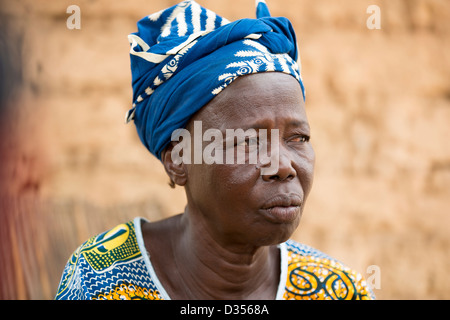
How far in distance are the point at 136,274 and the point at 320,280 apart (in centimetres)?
75

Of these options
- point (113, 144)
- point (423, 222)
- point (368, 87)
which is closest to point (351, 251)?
point (423, 222)

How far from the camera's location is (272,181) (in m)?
1.86

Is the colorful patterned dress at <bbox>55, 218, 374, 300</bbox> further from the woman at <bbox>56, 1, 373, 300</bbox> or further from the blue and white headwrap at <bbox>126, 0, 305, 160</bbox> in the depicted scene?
the blue and white headwrap at <bbox>126, 0, 305, 160</bbox>

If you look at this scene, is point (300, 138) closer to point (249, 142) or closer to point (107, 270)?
point (249, 142)

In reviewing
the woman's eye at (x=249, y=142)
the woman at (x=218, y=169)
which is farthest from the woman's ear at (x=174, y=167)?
the woman's eye at (x=249, y=142)

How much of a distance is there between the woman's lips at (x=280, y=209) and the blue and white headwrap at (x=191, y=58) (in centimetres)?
43

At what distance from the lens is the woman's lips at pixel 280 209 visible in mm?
1853

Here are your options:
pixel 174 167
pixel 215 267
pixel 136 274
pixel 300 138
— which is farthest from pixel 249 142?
pixel 136 274

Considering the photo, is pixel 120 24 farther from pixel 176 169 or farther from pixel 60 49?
pixel 176 169

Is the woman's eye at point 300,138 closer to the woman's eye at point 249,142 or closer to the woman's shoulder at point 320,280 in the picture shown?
the woman's eye at point 249,142

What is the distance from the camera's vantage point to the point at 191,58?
6.66 feet

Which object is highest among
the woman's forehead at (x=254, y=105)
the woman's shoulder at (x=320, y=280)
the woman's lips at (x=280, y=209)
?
the woman's forehead at (x=254, y=105)

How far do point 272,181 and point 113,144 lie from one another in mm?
1866

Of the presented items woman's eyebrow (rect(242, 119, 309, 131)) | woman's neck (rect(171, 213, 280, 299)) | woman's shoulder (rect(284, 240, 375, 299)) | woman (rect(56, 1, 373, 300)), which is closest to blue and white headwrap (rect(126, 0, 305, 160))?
woman (rect(56, 1, 373, 300))
